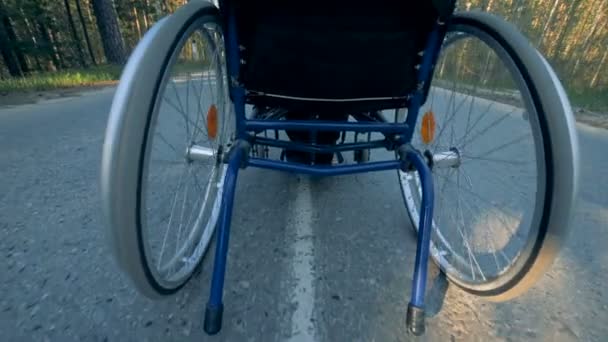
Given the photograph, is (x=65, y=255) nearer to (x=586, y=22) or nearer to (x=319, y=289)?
(x=319, y=289)

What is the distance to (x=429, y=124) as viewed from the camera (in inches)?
50.8

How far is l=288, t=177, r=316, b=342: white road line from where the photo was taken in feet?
2.84

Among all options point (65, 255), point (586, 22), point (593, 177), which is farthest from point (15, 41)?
point (586, 22)

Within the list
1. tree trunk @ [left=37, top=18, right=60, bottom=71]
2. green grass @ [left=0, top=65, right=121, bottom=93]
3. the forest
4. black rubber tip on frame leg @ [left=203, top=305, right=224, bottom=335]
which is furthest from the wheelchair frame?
tree trunk @ [left=37, top=18, right=60, bottom=71]

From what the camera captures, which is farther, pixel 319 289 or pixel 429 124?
pixel 429 124

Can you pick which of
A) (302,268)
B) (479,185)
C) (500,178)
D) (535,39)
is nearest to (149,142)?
(302,268)

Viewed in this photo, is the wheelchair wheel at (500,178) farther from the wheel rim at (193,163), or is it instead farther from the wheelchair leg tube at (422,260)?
the wheel rim at (193,163)

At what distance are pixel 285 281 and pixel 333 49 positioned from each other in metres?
0.77

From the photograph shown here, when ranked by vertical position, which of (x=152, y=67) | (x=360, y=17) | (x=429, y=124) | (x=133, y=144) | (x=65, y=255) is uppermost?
(x=360, y=17)

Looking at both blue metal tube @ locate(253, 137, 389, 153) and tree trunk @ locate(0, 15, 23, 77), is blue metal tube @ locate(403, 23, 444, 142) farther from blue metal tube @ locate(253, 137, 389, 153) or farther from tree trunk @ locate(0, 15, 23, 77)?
tree trunk @ locate(0, 15, 23, 77)

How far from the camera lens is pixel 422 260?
0.88 metres

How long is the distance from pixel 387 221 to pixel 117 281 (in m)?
1.11

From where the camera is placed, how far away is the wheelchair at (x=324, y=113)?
64 centimetres

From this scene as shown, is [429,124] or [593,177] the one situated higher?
[429,124]
